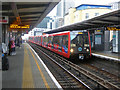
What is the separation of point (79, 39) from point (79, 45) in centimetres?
50

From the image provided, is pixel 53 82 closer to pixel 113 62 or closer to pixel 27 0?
pixel 27 0

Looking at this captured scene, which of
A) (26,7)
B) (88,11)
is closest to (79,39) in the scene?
(26,7)

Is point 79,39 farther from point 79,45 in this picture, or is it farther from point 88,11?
point 88,11

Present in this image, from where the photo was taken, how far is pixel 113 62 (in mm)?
13742

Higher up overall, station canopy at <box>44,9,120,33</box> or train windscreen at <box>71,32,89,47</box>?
station canopy at <box>44,9,120,33</box>

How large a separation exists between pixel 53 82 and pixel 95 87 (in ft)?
6.77

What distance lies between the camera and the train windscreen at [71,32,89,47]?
13.4 m

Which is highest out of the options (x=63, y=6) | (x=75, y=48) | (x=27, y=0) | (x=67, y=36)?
(x=63, y=6)

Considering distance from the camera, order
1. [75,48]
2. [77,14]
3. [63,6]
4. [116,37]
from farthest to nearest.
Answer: [63,6], [77,14], [116,37], [75,48]

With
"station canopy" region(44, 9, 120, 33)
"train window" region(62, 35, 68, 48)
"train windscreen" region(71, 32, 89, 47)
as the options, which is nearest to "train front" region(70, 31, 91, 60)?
"train windscreen" region(71, 32, 89, 47)

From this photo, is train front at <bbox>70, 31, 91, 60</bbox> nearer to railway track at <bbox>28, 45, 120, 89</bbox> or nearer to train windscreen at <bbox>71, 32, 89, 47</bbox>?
train windscreen at <bbox>71, 32, 89, 47</bbox>

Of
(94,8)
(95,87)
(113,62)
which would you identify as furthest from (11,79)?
(94,8)

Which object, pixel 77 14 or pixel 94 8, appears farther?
pixel 77 14

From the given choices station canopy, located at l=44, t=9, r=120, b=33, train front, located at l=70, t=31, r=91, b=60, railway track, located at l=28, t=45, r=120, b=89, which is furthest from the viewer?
train front, located at l=70, t=31, r=91, b=60
